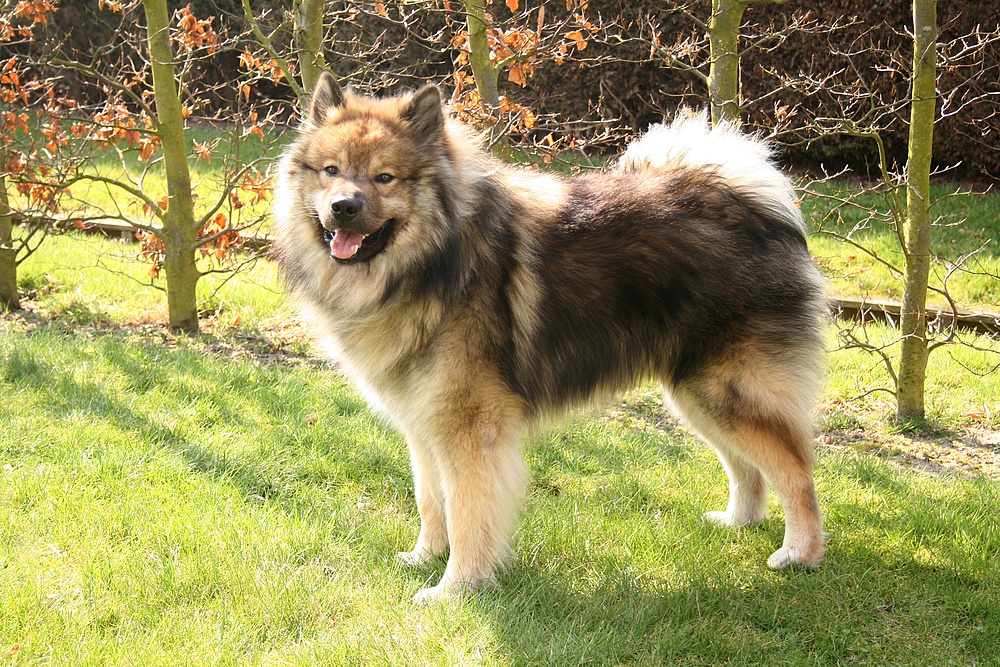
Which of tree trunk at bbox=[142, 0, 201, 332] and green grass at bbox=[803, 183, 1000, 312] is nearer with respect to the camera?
tree trunk at bbox=[142, 0, 201, 332]

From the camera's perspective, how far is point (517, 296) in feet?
11.6

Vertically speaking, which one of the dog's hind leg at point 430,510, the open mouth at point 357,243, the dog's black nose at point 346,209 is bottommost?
the dog's hind leg at point 430,510

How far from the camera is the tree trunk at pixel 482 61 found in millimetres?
5664

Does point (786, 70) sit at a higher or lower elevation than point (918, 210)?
higher

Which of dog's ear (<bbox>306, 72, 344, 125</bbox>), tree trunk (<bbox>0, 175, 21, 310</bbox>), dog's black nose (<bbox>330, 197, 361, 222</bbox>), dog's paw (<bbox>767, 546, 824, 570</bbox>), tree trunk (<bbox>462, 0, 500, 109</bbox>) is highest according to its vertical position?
tree trunk (<bbox>462, 0, 500, 109</bbox>)

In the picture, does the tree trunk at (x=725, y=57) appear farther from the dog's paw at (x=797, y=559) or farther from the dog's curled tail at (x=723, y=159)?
the dog's paw at (x=797, y=559)

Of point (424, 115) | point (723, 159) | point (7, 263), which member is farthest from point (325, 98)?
point (7, 263)

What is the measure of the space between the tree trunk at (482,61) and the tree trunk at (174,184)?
6.94 feet

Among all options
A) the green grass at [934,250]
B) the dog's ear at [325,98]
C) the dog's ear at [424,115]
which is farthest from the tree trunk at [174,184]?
the green grass at [934,250]

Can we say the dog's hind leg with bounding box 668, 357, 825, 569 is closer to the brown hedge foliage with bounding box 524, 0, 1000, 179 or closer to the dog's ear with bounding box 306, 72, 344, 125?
the dog's ear with bounding box 306, 72, 344, 125

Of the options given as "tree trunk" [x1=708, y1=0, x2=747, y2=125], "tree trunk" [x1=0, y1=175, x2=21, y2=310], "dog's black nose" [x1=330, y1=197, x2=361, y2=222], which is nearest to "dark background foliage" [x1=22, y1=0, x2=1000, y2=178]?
"tree trunk" [x1=0, y1=175, x2=21, y2=310]

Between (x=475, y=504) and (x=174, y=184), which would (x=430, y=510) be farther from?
(x=174, y=184)

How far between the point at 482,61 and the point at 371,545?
3.44 meters

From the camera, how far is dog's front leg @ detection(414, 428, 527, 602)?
3.45 meters
